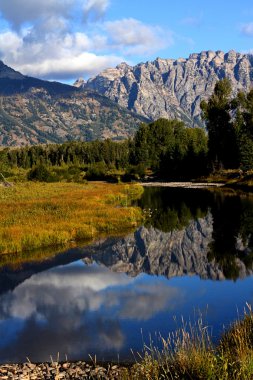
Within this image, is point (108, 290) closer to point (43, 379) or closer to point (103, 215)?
point (43, 379)

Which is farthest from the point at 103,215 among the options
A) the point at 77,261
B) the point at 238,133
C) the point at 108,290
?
the point at 238,133

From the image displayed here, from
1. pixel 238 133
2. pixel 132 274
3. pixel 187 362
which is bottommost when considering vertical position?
pixel 132 274

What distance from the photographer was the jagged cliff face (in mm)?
30875

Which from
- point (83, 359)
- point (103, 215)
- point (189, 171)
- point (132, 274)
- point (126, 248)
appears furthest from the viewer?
point (189, 171)

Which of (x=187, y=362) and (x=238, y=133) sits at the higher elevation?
(x=238, y=133)

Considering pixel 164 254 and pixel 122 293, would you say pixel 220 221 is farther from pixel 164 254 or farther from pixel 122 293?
pixel 122 293

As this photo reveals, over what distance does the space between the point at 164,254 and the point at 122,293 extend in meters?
11.5

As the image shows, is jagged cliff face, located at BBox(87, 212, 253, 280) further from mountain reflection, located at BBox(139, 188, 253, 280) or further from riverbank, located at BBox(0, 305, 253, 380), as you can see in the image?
riverbank, located at BBox(0, 305, 253, 380)

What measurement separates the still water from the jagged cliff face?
0.07 metres

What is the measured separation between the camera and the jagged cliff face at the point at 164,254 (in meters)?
30.9

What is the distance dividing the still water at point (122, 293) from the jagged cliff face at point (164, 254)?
0.07 m

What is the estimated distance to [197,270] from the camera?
30.8 m

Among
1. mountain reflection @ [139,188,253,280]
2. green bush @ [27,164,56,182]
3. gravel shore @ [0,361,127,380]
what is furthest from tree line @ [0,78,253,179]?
gravel shore @ [0,361,127,380]

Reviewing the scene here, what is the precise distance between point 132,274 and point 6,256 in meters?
10.7
